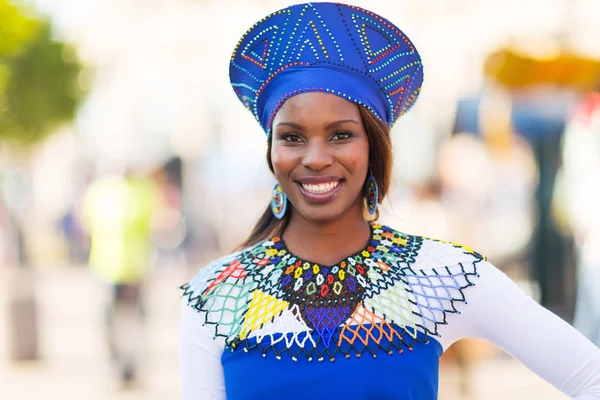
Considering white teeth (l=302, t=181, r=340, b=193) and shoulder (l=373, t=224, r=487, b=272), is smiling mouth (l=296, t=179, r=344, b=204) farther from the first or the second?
shoulder (l=373, t=224, r=487, b=272)

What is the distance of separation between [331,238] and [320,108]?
15.0 inches

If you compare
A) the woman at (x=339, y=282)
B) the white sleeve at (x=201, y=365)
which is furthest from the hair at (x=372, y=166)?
the white sleeve at (x=201, y=365)

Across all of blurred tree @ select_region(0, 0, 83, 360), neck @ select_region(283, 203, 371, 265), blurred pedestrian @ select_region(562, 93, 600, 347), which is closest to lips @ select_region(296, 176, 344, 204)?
neck @ select_region(283, 203, 371, 265)

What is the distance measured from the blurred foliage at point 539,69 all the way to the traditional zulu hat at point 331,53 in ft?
23.3

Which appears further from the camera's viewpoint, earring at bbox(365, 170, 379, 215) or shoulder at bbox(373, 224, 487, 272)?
earring at bbox(365, 170, 379, 215)

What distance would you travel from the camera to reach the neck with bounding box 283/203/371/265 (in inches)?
106

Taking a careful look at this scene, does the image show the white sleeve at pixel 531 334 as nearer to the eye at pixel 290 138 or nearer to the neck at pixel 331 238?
the neck at pixel 331 238

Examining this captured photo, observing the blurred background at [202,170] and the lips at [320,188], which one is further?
the blurred background at [202,170]

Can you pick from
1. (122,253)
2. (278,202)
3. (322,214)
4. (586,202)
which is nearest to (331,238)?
(322,214)

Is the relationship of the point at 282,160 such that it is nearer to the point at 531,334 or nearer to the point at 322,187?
the point at 322,187

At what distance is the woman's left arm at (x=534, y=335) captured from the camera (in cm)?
242

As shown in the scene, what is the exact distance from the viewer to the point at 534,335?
2.44 metres

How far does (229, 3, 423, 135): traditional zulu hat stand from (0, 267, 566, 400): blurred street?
505 cm

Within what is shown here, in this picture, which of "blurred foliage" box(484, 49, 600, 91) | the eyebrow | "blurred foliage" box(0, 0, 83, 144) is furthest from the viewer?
"blurred foliage" box(0, 0, 83, 144)
